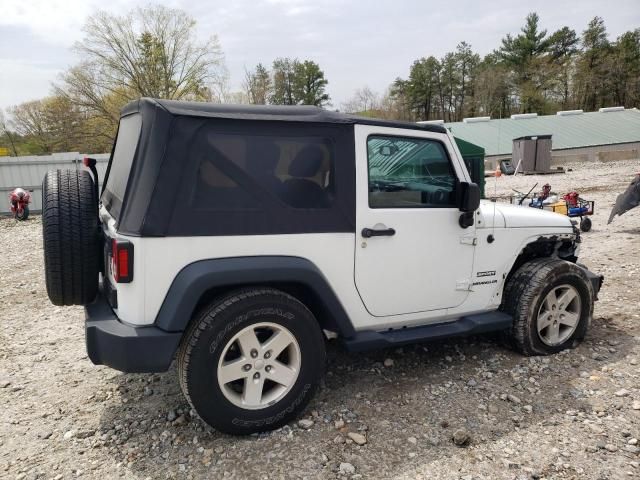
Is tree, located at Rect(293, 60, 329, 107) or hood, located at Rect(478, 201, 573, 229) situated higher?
tree, located at Rect(293, 60, 329, 107)

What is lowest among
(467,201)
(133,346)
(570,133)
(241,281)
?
(133,346)

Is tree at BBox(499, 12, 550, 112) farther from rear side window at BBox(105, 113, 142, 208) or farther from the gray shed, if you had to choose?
rear side window at BBox(105, 113, 142, 208)

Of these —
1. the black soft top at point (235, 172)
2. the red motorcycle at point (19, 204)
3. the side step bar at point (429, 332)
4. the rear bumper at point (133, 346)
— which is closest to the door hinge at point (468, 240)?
the side step bar at point (429, 332)

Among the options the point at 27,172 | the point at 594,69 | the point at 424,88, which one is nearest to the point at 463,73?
the point at 424,88

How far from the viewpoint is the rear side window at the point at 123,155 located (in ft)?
9.51

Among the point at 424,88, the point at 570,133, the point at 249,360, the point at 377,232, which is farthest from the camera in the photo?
the point at 424,88

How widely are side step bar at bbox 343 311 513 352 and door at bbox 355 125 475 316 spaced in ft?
0.54

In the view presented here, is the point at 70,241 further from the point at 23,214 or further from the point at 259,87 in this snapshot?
the point at 259,87

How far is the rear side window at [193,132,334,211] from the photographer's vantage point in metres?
2.67

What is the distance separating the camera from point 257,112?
109 inches

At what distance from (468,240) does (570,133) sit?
35.8m

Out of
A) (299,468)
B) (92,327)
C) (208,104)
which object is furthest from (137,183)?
(299,468)

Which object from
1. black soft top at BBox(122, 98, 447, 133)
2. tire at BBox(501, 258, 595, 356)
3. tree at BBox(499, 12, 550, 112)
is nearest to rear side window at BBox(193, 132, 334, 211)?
black soft top at BBox(122, 98, 447, 133)

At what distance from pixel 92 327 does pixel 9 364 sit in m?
1.96
